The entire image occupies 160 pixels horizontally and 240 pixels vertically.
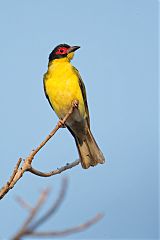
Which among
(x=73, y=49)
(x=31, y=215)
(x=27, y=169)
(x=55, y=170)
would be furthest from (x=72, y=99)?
(x=31, y=215)

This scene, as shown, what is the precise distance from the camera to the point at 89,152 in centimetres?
658

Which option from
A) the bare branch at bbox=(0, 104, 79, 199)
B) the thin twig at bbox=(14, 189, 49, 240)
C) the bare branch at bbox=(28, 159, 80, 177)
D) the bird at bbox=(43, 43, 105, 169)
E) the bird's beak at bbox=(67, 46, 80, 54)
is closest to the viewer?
the thin twig at bbox=(14, 189, 49, 240)

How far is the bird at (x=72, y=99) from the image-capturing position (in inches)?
258

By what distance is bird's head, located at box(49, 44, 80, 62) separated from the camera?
7.15 metres

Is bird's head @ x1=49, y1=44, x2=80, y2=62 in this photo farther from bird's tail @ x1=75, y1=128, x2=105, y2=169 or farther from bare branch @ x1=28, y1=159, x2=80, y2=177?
bare branch @ x1=28, y1=159, x2=80, y2=177

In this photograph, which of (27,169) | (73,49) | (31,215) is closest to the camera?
(31,215)

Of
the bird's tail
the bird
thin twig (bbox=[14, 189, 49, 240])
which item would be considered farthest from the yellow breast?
thin twig (bbox=[14, 189, 49, 240])

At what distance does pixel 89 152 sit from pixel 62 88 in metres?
1.04

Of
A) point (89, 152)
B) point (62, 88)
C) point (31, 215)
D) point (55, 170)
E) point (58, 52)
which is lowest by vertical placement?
point (89, 152)

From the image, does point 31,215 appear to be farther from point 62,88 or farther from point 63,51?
point 63,51

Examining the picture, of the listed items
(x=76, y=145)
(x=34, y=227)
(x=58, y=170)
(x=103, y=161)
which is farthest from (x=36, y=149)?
(x=76, y=145)

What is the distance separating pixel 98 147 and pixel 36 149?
3.17 meters

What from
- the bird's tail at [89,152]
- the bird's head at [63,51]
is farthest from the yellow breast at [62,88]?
the bird's tail at [89,152]

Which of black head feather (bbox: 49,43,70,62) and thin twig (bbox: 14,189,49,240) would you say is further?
black head feather (bbox: 49,43,70,62)
